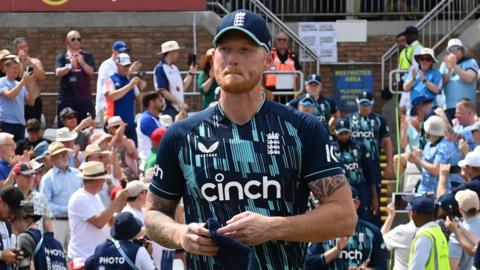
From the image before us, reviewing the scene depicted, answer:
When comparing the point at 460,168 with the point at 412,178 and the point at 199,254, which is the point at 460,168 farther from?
the point at 199,254

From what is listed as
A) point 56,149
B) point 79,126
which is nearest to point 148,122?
point 79,126

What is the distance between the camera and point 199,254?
5.16 metres

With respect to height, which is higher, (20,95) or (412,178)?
(20,95)

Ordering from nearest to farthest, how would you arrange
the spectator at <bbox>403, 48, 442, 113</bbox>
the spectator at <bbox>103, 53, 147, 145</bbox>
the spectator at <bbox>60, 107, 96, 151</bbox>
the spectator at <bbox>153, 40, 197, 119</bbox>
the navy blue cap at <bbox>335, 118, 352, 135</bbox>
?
the navy blue cap at <bbox>335, 118, 352, 135</bbox>, the spectator at <bbox>60, 107, 96, 151</bbox>, the spectator at <bbox>103, 53, 147, 145</bbox>, the spectator at <bbox>153, 40, 197, 119</bbox>, the spectator at <bbox>403, 48, 442, 113</bbox>

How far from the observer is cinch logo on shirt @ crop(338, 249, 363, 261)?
1169 centimetres

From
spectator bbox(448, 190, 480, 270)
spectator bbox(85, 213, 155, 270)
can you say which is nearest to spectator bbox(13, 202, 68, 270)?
spectator bbox(85, 213, 155, 270)

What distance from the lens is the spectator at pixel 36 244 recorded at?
1033 cm

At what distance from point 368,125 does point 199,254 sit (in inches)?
513

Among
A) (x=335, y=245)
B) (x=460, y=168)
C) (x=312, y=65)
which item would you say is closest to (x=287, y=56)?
(x=312, y=65)

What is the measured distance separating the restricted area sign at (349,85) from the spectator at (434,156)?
7.13 metres

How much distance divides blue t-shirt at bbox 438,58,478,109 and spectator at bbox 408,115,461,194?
9.65 feet

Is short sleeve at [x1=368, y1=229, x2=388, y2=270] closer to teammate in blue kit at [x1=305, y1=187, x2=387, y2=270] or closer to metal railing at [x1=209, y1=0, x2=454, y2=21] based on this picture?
teammate in blue kit at [x1=305, y1=187, x2=387, y2=270]

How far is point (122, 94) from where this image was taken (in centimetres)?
1847

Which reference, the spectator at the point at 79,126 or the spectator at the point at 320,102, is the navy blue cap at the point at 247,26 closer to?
the spectator at the point at 79,126
